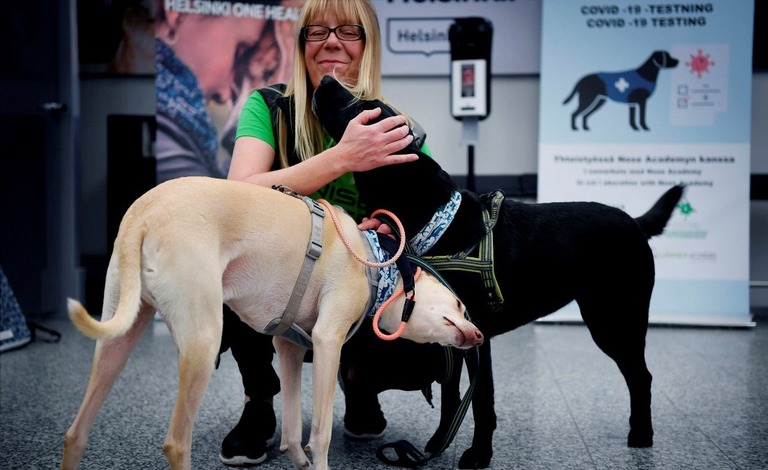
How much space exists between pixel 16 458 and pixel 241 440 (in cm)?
51

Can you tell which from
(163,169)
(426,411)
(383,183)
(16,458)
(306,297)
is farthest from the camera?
(163,169)

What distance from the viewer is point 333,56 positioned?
172cm

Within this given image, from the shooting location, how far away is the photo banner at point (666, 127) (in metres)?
3.71

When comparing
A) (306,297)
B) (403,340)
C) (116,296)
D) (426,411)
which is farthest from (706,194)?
(116,296)

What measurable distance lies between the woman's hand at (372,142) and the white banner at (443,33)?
113 inches

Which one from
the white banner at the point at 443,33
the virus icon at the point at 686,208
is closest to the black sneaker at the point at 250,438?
the virus icon at the point at 686,208

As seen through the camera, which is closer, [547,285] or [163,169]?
[547,285]

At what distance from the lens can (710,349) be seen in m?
3.14

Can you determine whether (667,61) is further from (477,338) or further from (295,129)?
(477,338)

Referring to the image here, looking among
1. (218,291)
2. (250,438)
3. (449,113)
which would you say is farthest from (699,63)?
(218,291)

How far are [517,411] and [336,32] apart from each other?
121 cm

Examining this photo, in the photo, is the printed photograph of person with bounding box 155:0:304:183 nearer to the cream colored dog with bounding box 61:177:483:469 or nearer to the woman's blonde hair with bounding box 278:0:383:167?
the woman's blonde hair with bounding box 278:0:383:167

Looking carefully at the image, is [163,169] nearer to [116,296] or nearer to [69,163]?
[69,163]

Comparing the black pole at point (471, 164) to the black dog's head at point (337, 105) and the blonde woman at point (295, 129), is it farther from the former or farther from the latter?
the black dog's head at point (337, 105)
